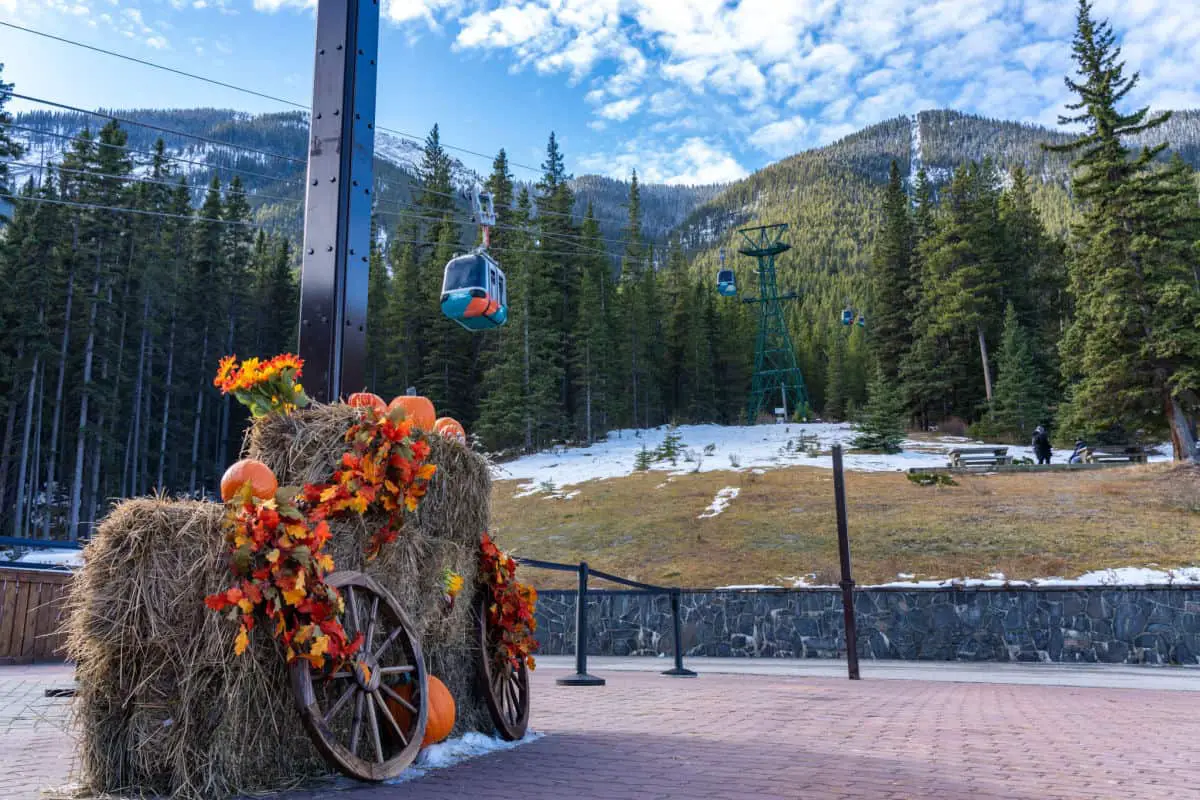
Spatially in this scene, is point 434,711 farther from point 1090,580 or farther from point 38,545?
point 1090,580

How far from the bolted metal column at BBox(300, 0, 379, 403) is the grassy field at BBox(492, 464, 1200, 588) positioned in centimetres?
1298

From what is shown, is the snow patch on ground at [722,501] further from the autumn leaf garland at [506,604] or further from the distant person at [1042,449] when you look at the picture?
the autumn leaf garland at [506,604]

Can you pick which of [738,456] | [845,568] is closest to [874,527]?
[845,568]

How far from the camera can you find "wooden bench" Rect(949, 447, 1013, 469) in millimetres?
27391

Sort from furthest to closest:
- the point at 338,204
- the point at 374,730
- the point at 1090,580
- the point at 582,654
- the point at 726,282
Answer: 1. the point at 726,282
2. the point at 1090,580
3. the point at 582,654
4. the point at 338,204
5. the point at 374,730

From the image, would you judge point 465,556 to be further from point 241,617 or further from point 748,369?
point 748,369

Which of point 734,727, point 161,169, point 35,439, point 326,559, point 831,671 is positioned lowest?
point 831,671

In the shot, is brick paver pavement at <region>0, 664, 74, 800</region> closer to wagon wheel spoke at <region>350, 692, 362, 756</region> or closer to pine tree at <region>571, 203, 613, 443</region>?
wagon wheel spoke at <region>350, 692, 362, 756</region>

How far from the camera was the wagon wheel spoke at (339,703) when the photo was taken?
11.0ft

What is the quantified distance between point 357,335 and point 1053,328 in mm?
52600

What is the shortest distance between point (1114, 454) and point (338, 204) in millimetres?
32078

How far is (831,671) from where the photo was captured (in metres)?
11.6

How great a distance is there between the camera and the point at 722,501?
23.8 meters

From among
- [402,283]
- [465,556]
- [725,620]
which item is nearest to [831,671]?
[725,620]
